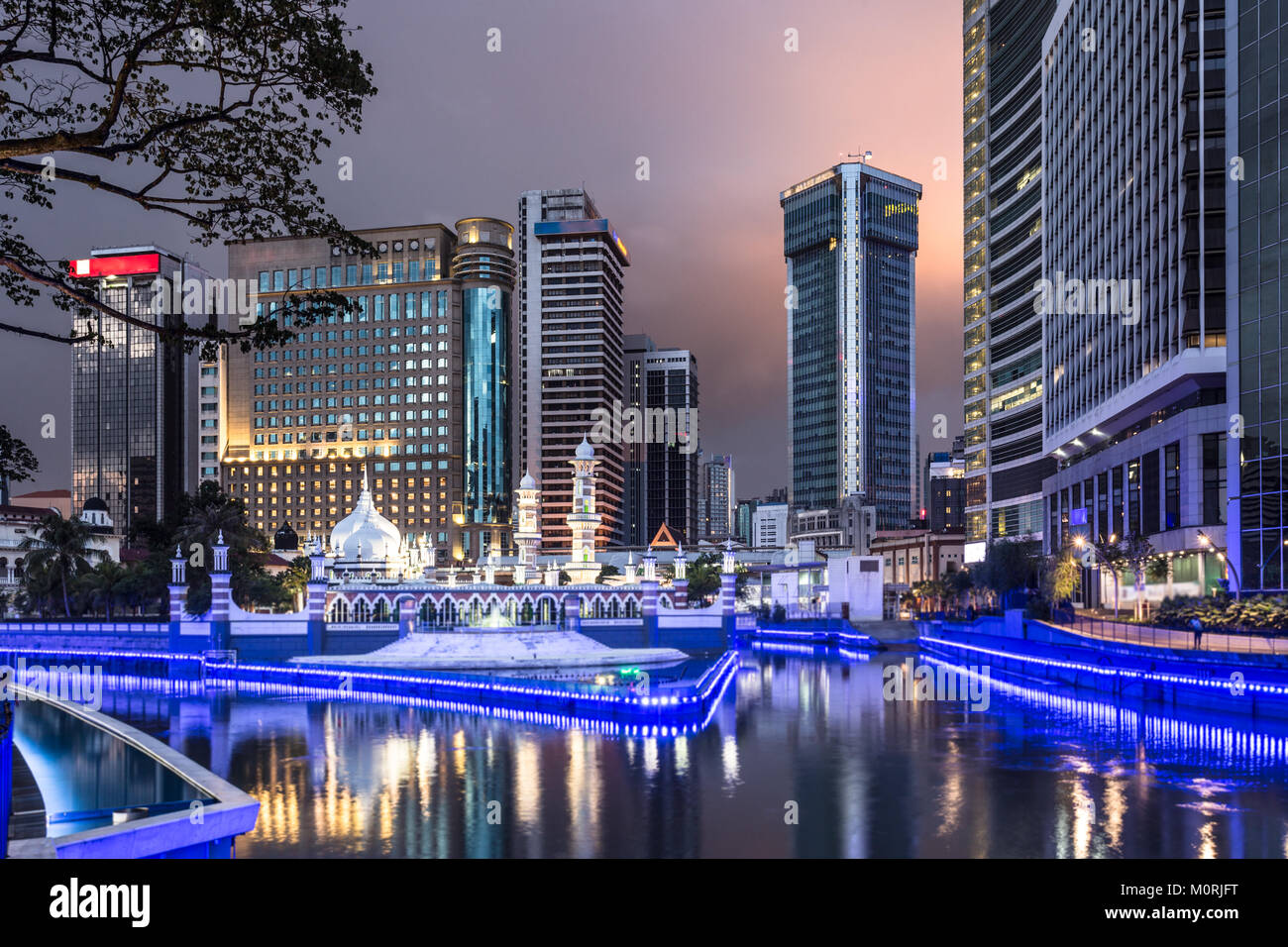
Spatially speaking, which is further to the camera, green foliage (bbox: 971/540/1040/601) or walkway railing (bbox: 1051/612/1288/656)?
green foliage (bbox: 971/540/1040/601)

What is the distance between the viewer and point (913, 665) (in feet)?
251

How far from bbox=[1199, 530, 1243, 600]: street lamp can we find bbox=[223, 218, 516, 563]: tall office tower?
123 meters

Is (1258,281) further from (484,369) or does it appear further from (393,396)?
(393,396)

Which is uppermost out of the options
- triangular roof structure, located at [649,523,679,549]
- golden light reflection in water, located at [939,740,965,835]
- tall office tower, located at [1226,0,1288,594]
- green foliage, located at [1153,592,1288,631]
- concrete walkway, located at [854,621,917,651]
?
tall office tower, located at [1226,0,1288,594]

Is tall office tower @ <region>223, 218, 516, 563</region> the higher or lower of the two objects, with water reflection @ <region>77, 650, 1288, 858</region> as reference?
higher

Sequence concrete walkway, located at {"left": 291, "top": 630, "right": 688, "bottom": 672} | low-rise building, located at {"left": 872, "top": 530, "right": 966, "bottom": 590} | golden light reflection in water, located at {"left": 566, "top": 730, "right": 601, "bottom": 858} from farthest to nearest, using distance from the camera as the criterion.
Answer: low-rise building, located at {"left": 872, "top": 530, "right": 966, "bottom": 590}, concrete walkway, located at {"left": 291, "top": 630, "right": 688, "bottom": 672}, golden light reflection in water, located at {"left": 566, "top": 730, "right": 601, "bottom": 858}

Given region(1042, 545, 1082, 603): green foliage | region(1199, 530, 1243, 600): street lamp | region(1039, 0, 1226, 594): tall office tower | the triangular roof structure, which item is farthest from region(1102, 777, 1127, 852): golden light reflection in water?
the triangular roof structure

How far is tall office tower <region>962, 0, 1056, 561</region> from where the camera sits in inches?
4838

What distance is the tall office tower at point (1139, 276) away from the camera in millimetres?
65875

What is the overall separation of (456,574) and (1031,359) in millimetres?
71741

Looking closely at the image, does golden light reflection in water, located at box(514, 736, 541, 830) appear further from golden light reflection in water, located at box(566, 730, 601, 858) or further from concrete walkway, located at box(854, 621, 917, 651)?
concrete walkway, located at box(854, 621, 917, 651)

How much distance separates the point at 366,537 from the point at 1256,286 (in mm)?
67568

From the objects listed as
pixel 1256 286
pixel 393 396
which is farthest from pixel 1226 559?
pixel 393 396

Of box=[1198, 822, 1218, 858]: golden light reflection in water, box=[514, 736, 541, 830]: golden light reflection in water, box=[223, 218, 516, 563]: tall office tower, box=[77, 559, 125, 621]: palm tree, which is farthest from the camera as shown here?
box=[223, 218, 516, 563]: tall office tower
